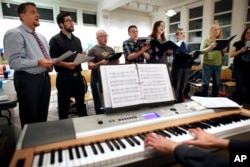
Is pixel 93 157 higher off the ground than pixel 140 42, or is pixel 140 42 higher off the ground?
pixel 140 42

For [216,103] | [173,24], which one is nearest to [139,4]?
[173,24]

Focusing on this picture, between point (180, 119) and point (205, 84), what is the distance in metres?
2.51

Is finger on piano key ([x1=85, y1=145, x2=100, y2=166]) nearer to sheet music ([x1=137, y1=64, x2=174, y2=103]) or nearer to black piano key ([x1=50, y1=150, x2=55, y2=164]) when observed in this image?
black piano key ([x1=50, y1=150, x2=55, y2=164])

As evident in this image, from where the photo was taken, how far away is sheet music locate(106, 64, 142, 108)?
122 centimetres

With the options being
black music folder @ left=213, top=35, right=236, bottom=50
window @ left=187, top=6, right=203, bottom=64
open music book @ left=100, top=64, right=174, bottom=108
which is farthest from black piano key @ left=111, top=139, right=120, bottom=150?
window @ left=187, top=6, right=203, bottom=64

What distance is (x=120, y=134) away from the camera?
1030 mm

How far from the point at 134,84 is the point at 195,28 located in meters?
6.34

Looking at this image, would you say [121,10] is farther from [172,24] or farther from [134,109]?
[134,109]

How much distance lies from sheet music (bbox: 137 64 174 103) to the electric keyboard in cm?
10

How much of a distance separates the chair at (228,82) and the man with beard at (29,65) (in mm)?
4405

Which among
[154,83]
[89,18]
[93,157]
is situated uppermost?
[89,18]

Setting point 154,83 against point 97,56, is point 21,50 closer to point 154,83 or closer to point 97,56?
point 97,56

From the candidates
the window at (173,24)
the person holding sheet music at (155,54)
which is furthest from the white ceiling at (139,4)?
the person holding sheet music at (155,54)

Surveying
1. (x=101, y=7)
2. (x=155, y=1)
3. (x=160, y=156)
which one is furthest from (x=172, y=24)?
(x=160, y=156)
